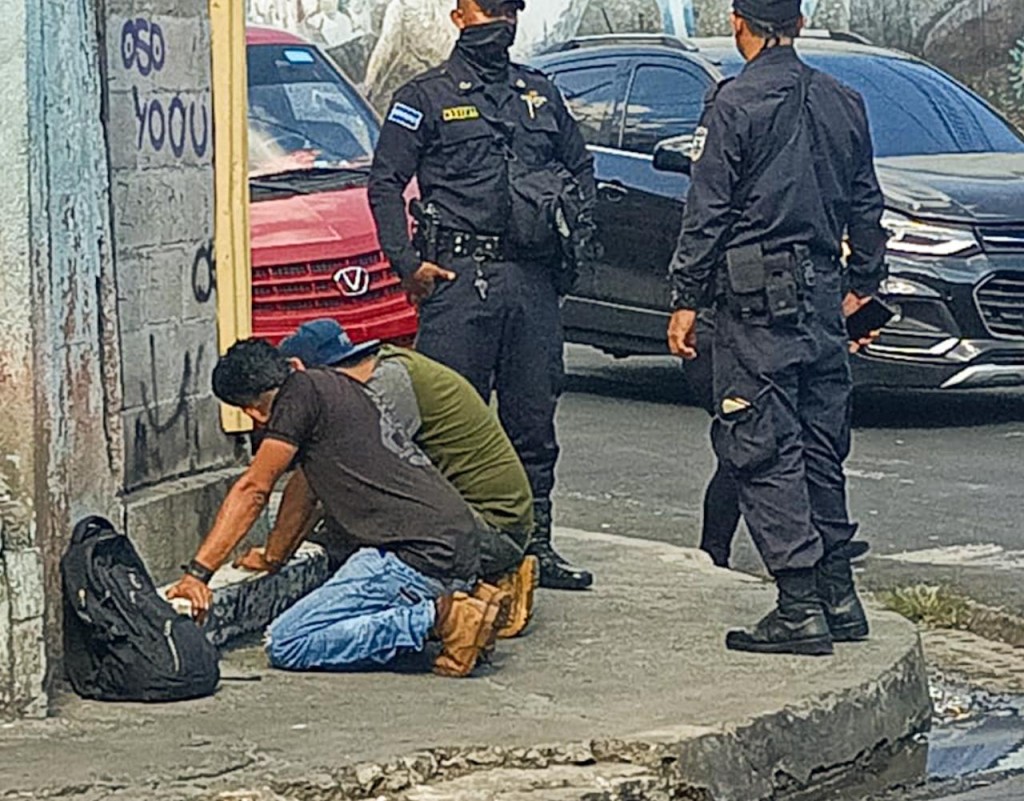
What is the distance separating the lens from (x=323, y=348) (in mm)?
6426

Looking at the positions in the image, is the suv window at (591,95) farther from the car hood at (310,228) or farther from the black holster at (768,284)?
the black holster at (768,284)

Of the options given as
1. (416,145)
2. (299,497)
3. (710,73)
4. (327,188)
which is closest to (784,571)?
(299,497)

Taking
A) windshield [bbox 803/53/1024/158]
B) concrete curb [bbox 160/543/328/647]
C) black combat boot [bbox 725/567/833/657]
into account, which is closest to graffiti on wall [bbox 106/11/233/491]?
concrete curb [bbox 160/543/328/647]

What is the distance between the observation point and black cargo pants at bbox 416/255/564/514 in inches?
283

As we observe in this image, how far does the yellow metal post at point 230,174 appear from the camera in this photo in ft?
22.7

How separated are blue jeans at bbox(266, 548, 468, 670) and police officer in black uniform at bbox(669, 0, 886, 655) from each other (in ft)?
3.01

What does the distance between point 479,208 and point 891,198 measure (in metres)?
4.74

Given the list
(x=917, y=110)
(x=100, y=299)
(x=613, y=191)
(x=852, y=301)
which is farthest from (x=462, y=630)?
(x=917, y=110)

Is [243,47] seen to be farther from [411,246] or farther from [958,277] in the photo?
[958,277]

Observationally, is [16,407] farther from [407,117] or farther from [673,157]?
[673,157]

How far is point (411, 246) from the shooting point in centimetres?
724

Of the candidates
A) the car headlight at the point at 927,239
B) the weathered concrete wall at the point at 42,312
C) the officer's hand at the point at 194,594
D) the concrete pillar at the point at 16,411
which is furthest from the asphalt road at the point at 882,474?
the concrete pillar at the point at 16,411

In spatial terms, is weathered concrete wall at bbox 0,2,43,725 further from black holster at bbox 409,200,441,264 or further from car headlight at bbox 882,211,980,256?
car headlight at bbox 882,211,980,256

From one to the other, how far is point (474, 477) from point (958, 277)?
5.20m
